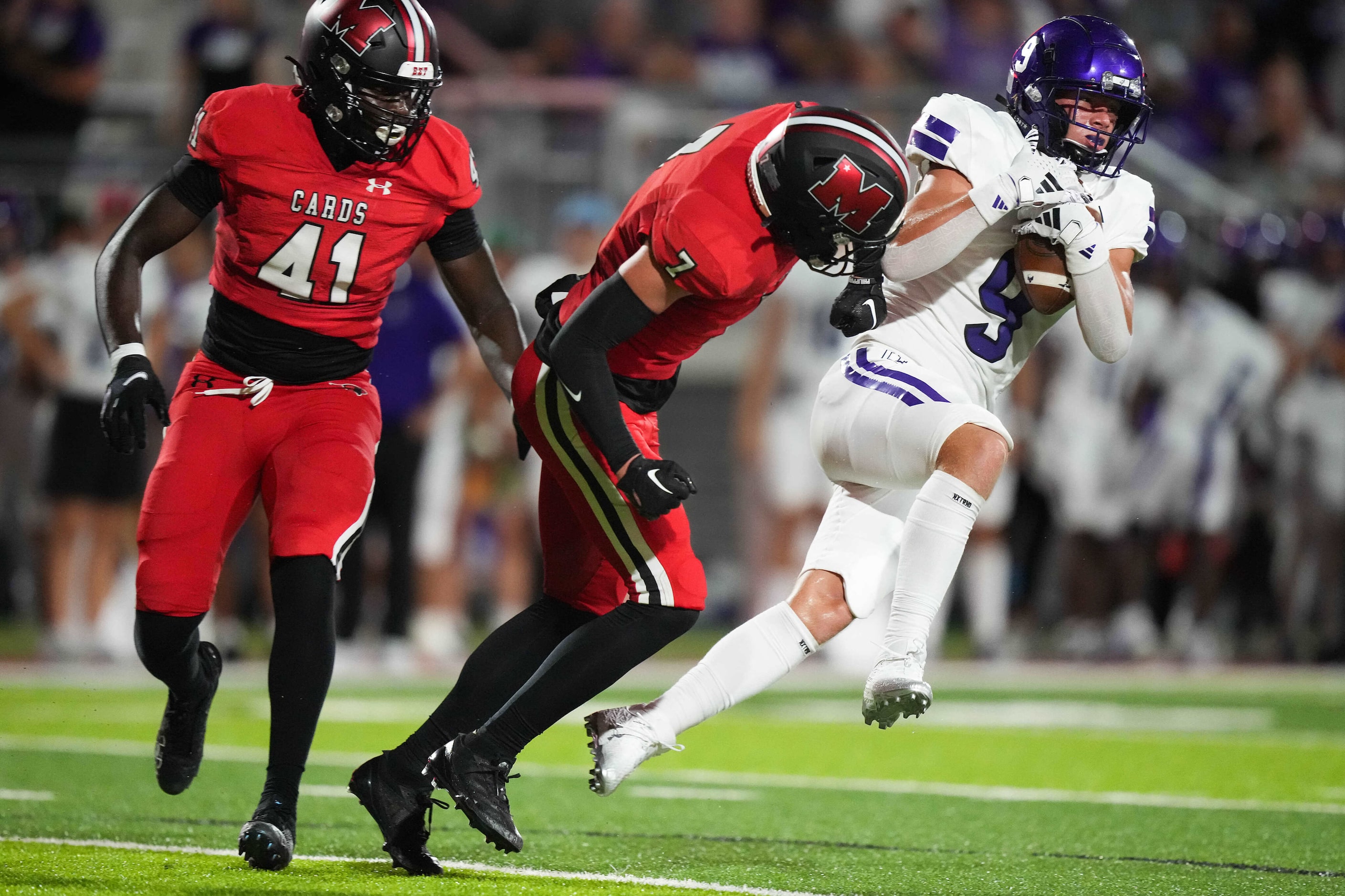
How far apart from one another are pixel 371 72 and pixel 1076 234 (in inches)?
62.0

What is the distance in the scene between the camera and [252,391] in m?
3.93

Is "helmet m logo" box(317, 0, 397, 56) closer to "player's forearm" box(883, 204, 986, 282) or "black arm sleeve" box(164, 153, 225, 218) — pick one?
"black arm sleeve" box(164, 153, 225, 218)

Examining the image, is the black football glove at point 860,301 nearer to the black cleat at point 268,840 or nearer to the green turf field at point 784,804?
the green turf field at point 784,804

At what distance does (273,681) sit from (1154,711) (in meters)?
4.60

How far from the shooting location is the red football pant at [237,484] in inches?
151

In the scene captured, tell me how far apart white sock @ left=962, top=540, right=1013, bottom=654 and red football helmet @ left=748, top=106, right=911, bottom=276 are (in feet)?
18.4

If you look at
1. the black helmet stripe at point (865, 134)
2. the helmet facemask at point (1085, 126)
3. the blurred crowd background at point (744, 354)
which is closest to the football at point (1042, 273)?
the helmet facemask at point (1085, 126)

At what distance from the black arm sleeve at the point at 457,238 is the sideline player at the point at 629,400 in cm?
30

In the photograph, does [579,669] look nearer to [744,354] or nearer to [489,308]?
[489,308]

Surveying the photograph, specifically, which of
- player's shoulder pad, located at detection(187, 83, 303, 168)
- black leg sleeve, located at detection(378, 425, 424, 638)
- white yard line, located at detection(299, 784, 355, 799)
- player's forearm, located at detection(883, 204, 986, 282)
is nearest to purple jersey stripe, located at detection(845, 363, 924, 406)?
player's forearm, located at detection(883, 204, 986, 282)

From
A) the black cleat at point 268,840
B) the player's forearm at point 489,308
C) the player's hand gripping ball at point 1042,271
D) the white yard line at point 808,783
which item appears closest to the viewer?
the black cleat at point 268,840

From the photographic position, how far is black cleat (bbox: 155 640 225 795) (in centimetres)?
416

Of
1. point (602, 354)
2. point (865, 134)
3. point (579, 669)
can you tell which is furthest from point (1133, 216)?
point (579, 669)

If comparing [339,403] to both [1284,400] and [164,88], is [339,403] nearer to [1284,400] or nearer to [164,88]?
[1284,400]
